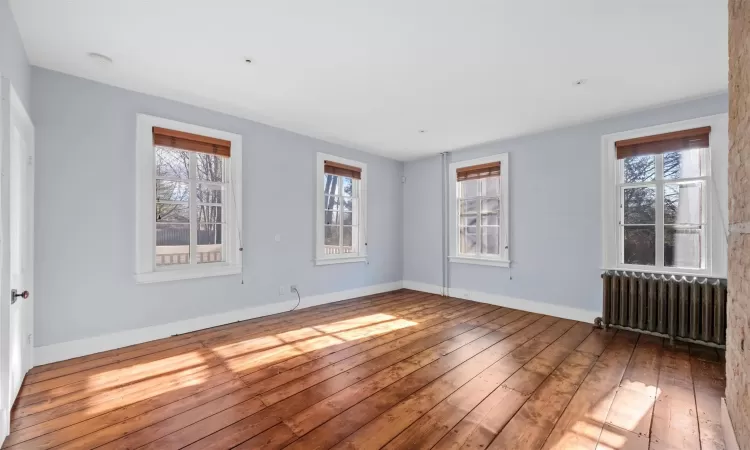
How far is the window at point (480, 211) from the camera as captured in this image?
16.6 feet

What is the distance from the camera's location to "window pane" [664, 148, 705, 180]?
358cm

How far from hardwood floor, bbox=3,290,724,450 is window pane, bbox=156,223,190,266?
88cm

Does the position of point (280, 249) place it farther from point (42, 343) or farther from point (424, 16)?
point (424, 16)

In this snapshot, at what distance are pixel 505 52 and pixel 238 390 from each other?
11.1ft

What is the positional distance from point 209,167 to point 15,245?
1999mm

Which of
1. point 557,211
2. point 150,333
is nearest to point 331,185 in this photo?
point 150,333

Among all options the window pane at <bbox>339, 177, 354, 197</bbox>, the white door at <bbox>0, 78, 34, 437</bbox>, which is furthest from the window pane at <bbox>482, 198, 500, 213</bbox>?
the white door at <bbox>0, 78, 34, 437</bbox>

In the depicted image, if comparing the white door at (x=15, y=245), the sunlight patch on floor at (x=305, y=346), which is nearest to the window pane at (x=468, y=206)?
the sunlight patch on floor at (x=305, y=346)

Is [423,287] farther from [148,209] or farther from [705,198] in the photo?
[148,209]

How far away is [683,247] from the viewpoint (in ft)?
11.9

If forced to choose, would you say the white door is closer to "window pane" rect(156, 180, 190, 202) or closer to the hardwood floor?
the hardwood floor

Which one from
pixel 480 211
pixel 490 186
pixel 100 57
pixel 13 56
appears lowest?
pixel 480 211

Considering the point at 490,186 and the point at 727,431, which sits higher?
the point at 490,186

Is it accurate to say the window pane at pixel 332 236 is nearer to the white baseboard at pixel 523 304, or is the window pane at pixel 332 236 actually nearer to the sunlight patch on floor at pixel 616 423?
the white baseboard at pixel 523 304
